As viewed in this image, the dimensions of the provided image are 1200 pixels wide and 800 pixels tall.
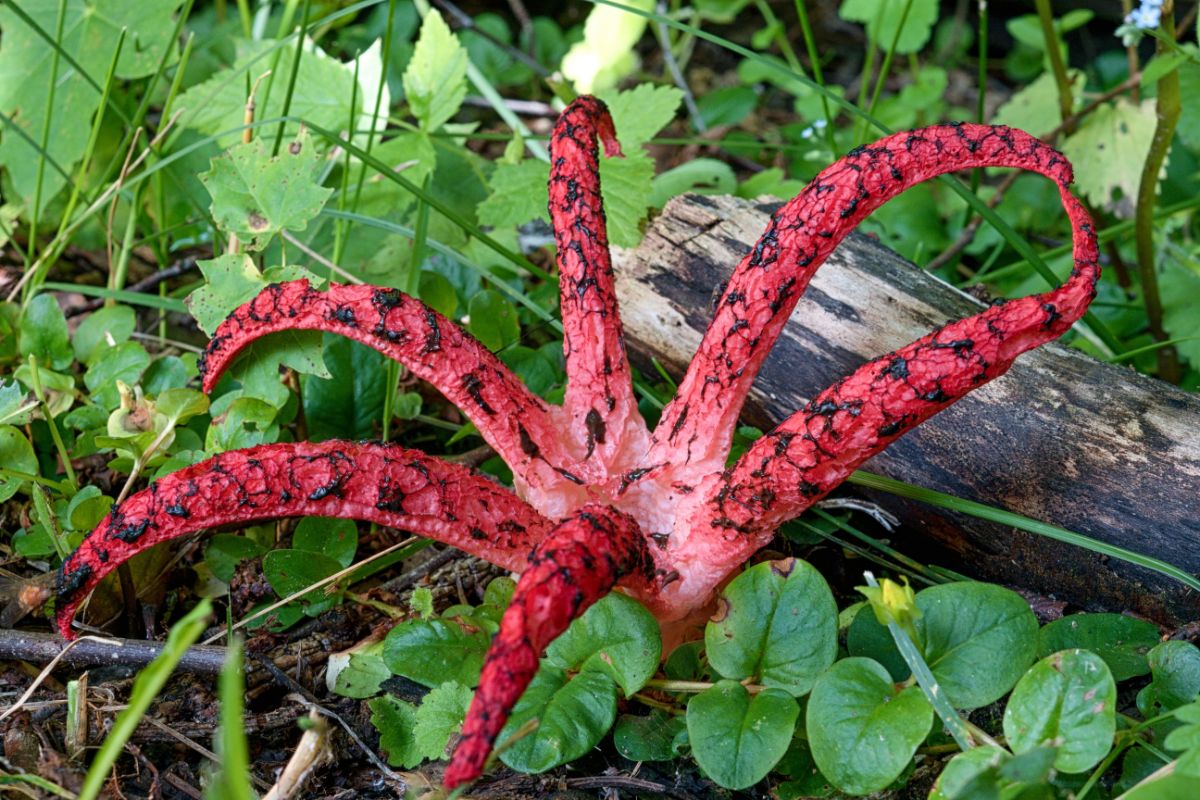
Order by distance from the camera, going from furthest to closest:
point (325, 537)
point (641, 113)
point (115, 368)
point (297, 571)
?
point (641, 113), point (115, 368), point (325, 537), point (297, 571)

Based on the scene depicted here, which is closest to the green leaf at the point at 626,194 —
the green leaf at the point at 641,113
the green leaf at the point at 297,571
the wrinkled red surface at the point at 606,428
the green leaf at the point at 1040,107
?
the green leaf at the point at 641,113

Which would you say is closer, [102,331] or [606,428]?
[606,428]

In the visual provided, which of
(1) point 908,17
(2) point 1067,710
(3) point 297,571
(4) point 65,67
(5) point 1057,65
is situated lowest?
(3) point 297,571

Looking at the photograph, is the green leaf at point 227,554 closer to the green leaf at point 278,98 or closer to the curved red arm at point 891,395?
the curved red arm at point 891,395

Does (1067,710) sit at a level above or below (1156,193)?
below

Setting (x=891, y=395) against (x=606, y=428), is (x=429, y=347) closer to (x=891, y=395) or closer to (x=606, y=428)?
(x=606, y=428)

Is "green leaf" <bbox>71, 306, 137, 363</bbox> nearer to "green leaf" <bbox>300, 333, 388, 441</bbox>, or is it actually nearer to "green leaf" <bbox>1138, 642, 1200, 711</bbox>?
"green leaf" <bbox>300, 333, 388, 441</bbox>

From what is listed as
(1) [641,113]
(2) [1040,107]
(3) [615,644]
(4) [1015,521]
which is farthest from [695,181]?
(3) [615,644]

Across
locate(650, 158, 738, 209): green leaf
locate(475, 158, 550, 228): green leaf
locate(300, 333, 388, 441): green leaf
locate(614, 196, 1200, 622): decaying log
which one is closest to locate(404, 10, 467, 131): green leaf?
locate(475, 158, 550, 228): green leaf
